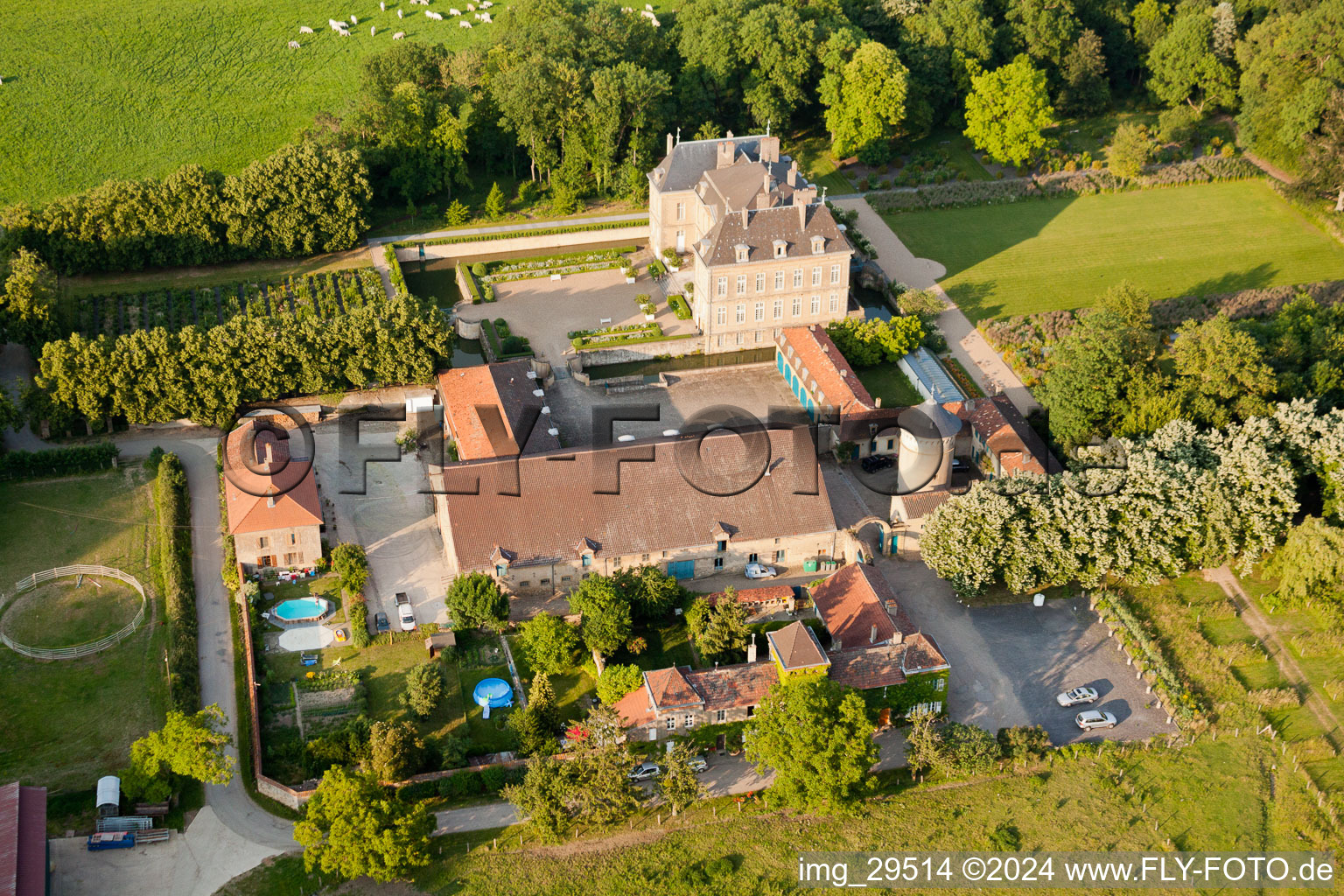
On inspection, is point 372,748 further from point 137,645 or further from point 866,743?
point 866,743

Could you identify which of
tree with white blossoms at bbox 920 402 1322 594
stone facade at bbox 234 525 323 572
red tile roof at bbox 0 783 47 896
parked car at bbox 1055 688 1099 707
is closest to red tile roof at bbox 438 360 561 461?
stone facade at bbox 234 525 323 572

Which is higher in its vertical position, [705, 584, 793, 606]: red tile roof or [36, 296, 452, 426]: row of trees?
[36, 296, 452, 426]: row of trees

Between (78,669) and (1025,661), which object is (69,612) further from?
(1025,661)

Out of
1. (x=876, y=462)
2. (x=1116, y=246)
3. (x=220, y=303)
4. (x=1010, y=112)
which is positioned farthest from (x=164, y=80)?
(x=1116, y=246)

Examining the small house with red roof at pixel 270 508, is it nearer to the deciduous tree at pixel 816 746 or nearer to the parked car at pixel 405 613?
the parked car at pixel 405 613

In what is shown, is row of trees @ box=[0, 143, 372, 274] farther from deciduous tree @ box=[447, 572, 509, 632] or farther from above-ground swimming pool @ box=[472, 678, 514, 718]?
above-ground swimming pool @ box=[472, 678, 514, 718]

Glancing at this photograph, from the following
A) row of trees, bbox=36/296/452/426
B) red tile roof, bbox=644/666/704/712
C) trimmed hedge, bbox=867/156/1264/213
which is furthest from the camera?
trimmed hedge, bbox=867/156/1264/213
